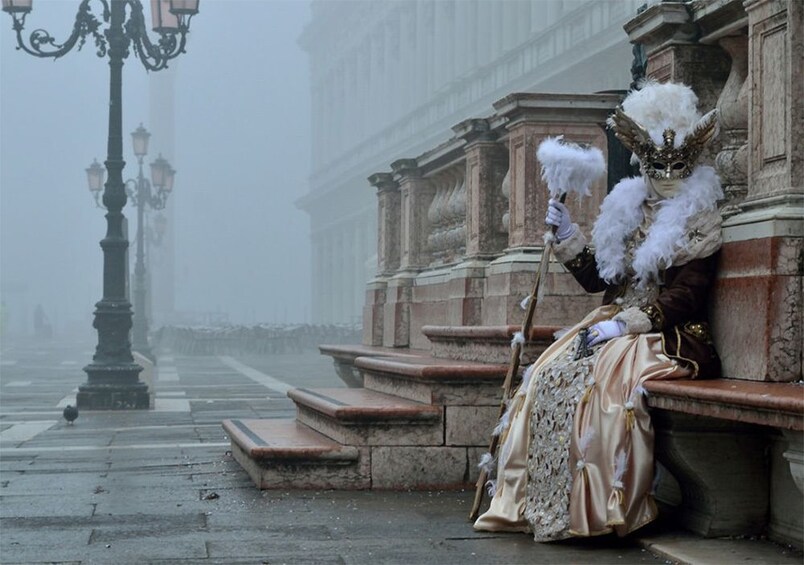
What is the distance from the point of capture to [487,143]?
34.3 ft

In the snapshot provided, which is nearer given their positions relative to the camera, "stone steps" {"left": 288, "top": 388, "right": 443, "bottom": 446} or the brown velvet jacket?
the brown velvet jacket

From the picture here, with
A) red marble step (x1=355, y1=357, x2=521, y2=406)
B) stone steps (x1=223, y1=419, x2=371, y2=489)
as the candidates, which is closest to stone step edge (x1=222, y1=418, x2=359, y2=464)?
stone steps (x1=223, y1=419, x2=371, y2=489)

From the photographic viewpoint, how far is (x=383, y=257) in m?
14.2

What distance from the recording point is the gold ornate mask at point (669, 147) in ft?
20.7

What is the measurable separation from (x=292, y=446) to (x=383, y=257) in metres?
6.27

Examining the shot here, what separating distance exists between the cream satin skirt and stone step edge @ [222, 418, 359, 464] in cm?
154

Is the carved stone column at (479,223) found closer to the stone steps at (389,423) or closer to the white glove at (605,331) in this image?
the stone steps at (389,423)

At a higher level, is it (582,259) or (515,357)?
(582,259)

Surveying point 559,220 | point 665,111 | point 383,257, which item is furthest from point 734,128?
point 383,257

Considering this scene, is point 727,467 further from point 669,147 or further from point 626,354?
point 669,147

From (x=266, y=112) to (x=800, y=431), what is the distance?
124 metres

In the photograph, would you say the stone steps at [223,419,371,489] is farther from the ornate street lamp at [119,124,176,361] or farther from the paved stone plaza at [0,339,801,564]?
the ornate street lamp at [119,124,176,361]

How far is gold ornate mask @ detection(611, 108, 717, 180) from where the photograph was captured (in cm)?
631

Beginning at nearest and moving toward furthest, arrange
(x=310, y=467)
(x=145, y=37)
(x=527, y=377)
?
(x=527, y=377)
(x=310, y=467)
(x=145, y=37)
